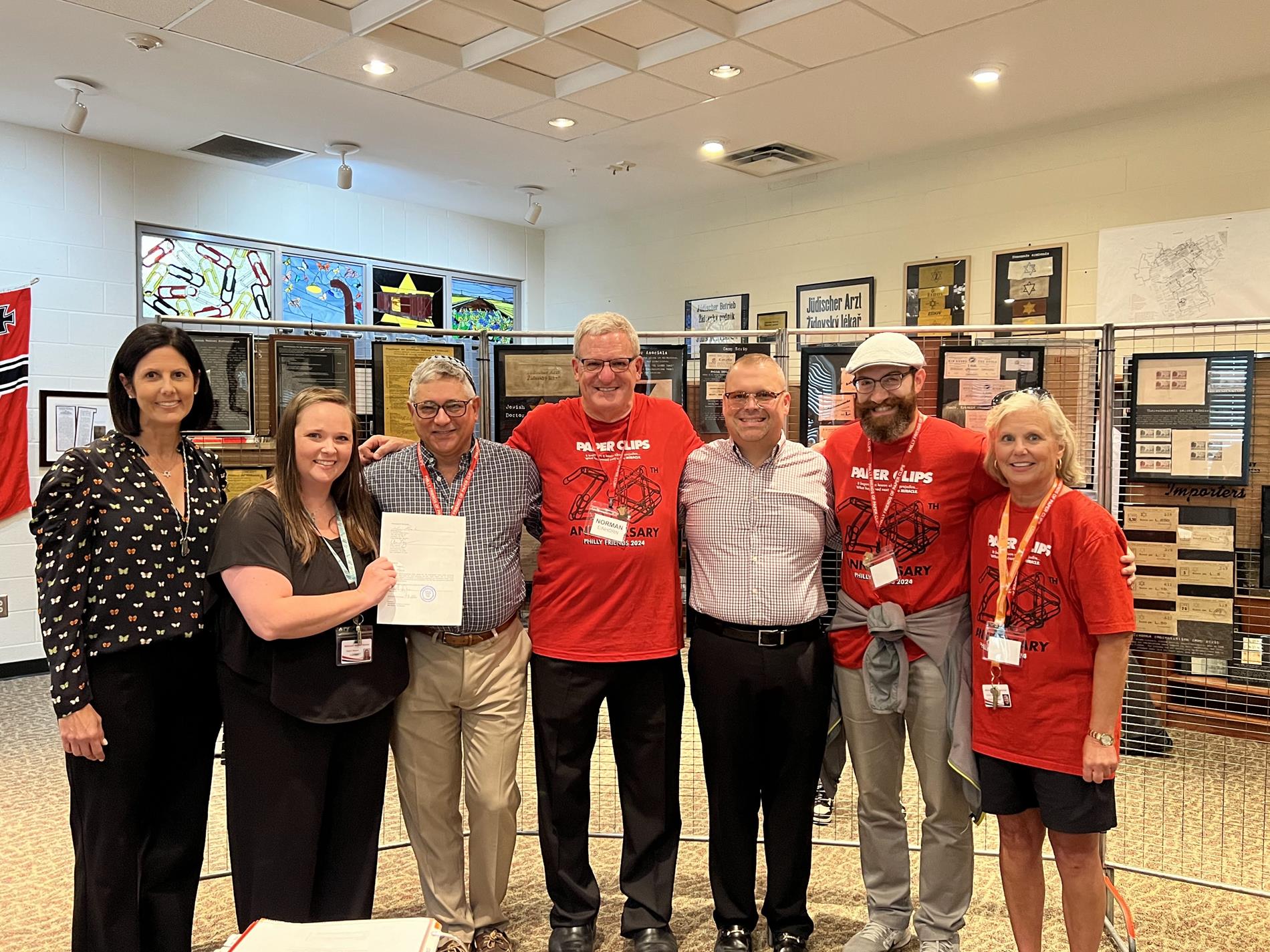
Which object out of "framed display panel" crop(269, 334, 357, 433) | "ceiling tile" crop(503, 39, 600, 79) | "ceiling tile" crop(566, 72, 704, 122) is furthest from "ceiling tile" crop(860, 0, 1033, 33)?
"framed display panel" crop(269, 334, 357, 433)

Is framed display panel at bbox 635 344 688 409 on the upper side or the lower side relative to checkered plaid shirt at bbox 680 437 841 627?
upper

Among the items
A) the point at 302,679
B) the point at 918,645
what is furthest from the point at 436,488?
the point at 918,645

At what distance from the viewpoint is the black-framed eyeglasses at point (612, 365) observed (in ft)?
8.87

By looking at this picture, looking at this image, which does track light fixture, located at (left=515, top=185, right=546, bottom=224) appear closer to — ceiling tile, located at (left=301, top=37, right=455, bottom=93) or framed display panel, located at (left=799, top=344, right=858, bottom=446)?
ceiling tile, located at (left=301, top=37, right=455, bottom=93)

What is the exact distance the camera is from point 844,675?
270cm

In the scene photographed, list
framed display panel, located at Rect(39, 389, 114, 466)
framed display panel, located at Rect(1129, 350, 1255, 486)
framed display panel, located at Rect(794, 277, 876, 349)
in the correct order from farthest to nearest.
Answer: framed display panel, located at Rect(794, 277, 876, 349) → framed display panel, located at Rect(39, 389, 114, 466) → framed display panel, located at Rect(1129, 350, 1255, 486)

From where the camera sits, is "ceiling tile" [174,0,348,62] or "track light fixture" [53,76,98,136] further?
"track light fixture" [53,76,98,136]

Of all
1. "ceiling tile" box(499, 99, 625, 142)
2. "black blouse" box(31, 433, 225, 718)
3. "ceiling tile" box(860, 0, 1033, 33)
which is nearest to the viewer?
"black blouse" box(31, 433, 225, 718)

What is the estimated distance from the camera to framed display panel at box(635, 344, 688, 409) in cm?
366

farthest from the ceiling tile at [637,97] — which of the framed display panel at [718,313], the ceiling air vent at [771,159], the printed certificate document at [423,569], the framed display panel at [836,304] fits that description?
the printed certificate document at [423,569]

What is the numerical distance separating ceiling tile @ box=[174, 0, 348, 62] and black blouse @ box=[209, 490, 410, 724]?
2957mm

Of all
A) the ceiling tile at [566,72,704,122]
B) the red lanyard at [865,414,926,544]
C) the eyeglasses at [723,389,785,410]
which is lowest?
the red lanyard at [865,414,926,544]

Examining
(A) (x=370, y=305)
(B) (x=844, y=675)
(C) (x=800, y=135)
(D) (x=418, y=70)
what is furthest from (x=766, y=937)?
(A) (x=370, y=305)

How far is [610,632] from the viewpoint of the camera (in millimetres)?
2660
